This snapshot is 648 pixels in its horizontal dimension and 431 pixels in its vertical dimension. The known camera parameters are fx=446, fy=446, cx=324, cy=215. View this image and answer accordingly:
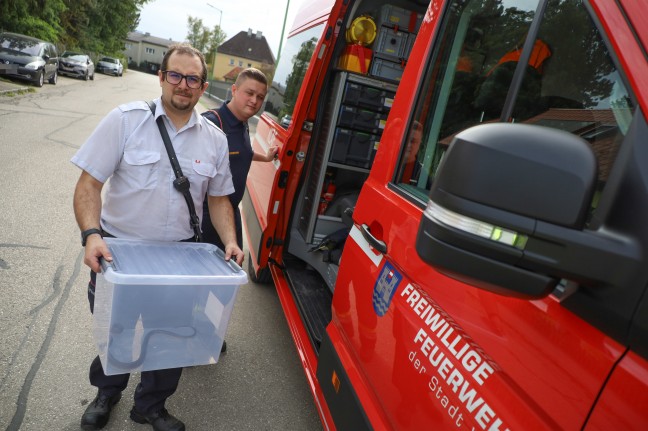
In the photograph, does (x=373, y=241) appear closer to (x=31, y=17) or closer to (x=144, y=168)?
(x=144, y=168)

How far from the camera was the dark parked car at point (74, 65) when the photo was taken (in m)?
22.1

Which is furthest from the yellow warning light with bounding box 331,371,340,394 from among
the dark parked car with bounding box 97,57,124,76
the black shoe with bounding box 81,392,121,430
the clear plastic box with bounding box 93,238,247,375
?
the dark parked car with bounding box 97,57,124,76

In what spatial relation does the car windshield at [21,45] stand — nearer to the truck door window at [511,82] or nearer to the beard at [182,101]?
the beard at [182,101]

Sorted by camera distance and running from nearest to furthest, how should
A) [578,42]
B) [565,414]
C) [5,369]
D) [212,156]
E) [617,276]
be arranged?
1. [617,276]
2. [565,414]
3. [578,42]
4. [212,156]
5. [5,369]

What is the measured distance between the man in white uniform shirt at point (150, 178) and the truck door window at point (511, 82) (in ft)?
3.13

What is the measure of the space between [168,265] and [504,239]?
4.95 ft

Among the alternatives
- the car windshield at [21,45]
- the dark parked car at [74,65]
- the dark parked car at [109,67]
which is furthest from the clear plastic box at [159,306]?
the dark parked car at [109,67]

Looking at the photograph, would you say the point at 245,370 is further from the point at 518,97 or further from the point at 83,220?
the point at 518,97

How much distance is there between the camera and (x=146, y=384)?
214 centimetres

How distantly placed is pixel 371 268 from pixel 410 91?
729 mm

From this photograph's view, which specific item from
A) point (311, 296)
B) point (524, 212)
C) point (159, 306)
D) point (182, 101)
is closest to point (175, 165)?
point (182, 101)

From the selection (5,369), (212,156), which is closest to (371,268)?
(212,156)

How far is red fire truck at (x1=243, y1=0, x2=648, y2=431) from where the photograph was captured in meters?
0.73

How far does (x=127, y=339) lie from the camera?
5.74 feet
